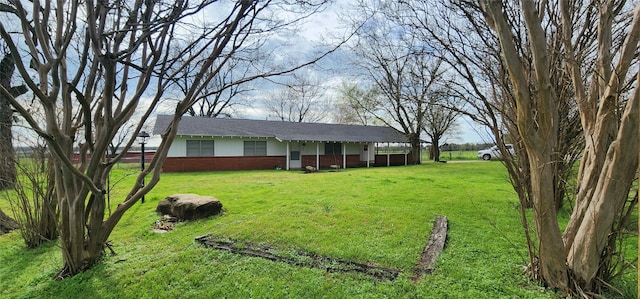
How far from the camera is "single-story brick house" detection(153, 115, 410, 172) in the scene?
1639cm

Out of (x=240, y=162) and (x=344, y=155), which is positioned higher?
(x=344, y=155)

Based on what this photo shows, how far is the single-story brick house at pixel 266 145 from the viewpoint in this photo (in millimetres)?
16391

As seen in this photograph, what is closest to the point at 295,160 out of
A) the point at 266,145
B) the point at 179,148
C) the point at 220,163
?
the point at 266,145

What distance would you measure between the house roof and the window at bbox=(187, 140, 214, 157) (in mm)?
584

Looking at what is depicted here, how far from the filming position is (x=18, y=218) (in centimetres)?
457

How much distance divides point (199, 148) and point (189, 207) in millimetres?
11642

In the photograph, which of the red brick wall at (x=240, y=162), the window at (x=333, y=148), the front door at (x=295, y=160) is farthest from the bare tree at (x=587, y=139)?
the window at (x=333, y=148)

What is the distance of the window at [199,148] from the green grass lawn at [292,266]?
1002 cm

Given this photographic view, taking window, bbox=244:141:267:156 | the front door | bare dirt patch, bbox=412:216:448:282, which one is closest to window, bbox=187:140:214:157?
window, bbox=244:141:267:156

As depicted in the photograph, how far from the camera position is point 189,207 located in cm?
586

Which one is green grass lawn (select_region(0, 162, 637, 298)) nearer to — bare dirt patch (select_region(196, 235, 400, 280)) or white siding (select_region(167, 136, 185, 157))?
bare dirt patch (select_region(196, 235, 400, 280))

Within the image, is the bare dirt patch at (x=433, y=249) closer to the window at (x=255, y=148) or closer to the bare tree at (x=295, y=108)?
the window at (x=255, y=148)

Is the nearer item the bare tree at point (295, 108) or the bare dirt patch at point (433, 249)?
the bare dirt patch at point (433, 249)

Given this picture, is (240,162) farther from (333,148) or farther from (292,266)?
(292,266)
